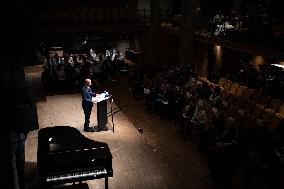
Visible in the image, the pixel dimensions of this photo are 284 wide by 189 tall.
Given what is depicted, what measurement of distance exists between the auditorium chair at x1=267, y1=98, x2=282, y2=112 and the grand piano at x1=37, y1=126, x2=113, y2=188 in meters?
6.41

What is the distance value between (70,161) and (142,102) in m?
8.20

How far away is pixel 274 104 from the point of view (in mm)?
11070

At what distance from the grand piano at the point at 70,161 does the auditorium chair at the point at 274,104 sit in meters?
6.41

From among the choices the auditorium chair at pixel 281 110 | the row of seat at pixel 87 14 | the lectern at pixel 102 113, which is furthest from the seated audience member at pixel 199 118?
the row of seat at pixel 87 14

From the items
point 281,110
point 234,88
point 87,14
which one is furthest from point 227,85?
point 87,14

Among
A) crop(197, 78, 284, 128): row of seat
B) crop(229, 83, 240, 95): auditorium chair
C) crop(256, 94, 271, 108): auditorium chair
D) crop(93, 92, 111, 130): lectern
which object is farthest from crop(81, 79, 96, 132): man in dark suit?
crop(229, 83, 240, 95): auditorium chair

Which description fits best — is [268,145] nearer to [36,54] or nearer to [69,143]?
[69,143]

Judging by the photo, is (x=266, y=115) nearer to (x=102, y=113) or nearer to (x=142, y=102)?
(x=102, y=113)

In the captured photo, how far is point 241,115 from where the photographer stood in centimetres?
1059

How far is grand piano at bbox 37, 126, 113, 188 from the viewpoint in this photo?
6.18 metres

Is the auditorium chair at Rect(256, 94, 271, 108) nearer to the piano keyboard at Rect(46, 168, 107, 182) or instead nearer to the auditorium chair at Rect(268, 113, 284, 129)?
the auditorium chair at Rect(268, 113, 284, 129)

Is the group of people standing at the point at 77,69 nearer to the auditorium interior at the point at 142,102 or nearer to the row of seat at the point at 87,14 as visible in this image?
the auditorium interior at the point at 142,102

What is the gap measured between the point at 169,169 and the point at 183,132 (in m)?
2.54

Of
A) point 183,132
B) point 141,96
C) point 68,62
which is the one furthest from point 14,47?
point 68,62
